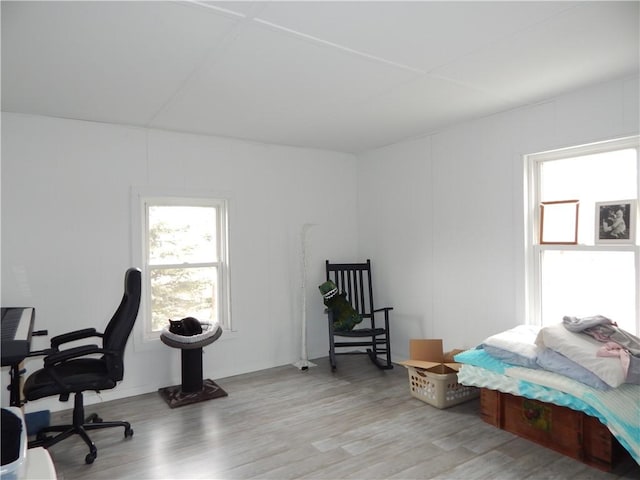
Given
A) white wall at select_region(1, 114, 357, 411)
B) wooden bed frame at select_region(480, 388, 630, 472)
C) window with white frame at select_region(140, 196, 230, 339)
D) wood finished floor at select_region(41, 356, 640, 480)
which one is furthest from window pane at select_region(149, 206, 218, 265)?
wooden bed frame at select_region(480, 388, 630, 472)

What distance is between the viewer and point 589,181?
3.12 meters

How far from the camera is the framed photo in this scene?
2869 millimetres

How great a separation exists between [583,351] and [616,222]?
40.5 inches

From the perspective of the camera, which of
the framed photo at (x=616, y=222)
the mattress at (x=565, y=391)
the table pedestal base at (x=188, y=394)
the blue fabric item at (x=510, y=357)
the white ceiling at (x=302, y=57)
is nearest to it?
the white ceiling at (x=302, y=57)

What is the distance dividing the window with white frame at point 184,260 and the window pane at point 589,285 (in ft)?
9.45

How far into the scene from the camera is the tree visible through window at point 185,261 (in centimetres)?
397

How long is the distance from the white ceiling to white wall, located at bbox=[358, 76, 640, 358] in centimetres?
20

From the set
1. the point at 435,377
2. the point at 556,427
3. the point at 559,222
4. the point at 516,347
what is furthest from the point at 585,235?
the point at 435,377

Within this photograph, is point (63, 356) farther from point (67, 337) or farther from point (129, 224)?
point (129, 224)

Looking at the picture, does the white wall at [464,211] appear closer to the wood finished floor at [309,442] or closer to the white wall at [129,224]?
the white wall at [129,224]

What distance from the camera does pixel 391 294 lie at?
4695 mm

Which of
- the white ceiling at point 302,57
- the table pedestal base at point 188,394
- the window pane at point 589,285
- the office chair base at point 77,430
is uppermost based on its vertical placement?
the white ceiling at point 302,57

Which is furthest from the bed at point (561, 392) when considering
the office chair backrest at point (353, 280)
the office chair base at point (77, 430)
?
the office chair base at point (77, 430)

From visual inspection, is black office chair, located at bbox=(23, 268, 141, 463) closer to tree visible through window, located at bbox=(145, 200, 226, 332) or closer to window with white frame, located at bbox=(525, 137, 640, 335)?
tree visible through window, located at bbox=(145, 200, 226, 332)
